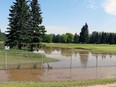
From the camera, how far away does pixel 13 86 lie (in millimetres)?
13562

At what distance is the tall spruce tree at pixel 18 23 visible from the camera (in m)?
42.8

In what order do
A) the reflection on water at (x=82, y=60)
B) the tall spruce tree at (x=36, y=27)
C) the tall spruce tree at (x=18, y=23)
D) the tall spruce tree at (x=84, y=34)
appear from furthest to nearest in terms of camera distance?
the tall spruce tree at (x=84, y=34), the tall spruce tree at (x=36, y=27), the tall spruce tree at (x=18, y=23), the reflection on water at (x=82, y=60)

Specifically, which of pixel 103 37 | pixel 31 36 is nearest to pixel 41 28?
pixel 31 36

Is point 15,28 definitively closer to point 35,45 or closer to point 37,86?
point 35,45

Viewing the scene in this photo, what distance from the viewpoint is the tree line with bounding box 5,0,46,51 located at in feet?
141

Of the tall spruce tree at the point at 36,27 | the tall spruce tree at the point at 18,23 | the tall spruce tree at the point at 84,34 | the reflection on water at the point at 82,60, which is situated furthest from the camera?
the tall spruce tree at the point at 84,34

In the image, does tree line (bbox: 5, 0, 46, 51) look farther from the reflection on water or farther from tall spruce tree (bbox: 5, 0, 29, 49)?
the reflection on water

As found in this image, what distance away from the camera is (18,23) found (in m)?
43.2

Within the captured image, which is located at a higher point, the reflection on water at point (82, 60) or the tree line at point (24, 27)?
the tree line at point (24, 27)

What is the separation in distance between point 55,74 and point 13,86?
7.79 metres

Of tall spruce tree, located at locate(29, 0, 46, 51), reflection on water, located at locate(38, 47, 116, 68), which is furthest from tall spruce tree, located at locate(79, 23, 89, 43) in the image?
reflection on water, located at locate(38, 47, 116, 68)

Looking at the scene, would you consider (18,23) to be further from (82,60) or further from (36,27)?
(82,60)

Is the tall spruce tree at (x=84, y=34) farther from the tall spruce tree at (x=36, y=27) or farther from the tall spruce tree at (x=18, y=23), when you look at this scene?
the tall spruce tree at (x=18, y=23)

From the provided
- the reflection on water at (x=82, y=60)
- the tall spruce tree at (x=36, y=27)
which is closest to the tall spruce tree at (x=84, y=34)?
the tall spruce tree at (x=36, y=27)
